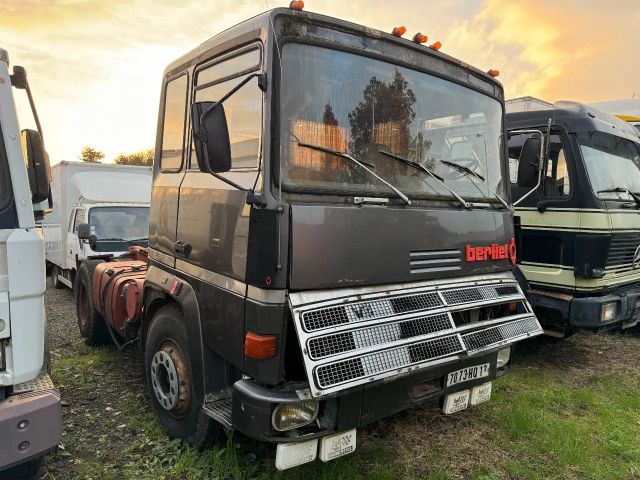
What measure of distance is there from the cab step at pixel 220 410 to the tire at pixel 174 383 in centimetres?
13

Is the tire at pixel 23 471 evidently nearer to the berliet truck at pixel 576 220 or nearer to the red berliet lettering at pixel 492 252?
the red berliet lettering at pixel 492 252

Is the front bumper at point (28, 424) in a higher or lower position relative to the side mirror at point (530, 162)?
lower

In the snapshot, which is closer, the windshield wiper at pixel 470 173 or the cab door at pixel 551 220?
the windshield wiper at pixel 470 173

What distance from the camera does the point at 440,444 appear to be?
11.8 feet

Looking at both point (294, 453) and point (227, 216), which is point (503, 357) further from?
point (227, 216)

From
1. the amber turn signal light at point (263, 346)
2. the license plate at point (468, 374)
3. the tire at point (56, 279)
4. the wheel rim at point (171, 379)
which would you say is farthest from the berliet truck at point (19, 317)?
the tire at point (56, 279)

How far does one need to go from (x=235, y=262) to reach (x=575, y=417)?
3385 millimetres

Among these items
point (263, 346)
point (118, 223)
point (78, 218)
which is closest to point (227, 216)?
point (263, 346)

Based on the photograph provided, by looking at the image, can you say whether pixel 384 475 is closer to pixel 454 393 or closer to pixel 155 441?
pixel 454 393

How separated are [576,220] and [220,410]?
4.27m

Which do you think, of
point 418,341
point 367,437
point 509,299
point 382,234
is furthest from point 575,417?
point 382,234

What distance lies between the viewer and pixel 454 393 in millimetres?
3217

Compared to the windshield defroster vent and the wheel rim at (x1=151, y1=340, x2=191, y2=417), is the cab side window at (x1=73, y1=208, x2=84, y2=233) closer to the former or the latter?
the wheel rim at (x1=151, y1=340, x2=191, y2=417)

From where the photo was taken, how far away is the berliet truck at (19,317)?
2307 millimetres
